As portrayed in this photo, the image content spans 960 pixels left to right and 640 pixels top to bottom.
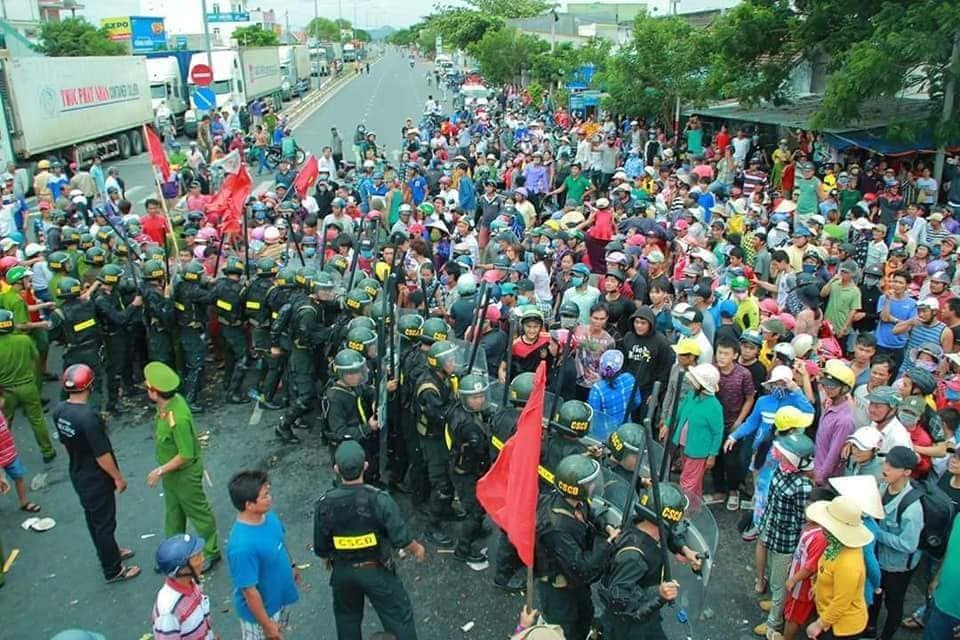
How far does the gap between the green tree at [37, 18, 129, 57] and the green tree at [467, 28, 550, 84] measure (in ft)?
81.6

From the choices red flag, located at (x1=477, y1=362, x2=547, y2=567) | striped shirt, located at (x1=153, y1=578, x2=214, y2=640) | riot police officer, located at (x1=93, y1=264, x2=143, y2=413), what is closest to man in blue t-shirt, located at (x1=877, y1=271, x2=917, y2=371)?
red flag, located at (x1=477, y1=362, x2=547, y2=567)

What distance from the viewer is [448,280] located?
10.1 metres

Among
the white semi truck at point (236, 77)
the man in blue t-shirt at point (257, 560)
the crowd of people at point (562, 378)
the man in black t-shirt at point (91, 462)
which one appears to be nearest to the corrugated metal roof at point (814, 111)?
the crowd of people at point (562, 378)

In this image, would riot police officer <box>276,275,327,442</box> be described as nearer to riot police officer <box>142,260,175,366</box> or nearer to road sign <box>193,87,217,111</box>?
riot police officer <box>142,260,175,366</box>

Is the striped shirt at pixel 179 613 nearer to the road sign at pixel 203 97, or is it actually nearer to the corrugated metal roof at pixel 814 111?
the corrugated metal roof at pixel 814 111

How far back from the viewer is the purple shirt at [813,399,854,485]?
5.93 m

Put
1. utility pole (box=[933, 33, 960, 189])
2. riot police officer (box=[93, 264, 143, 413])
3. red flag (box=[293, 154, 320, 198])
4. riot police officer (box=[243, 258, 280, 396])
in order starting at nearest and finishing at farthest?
riot police officer (box=[93, 264, 143, 413]), riot police officer (box=[243, 258, 280, 396]), red flag (box=[293, 154, 320, 198]), utility pole (box=[933, 33, 960, 189])

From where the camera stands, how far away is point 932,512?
5.06 metres

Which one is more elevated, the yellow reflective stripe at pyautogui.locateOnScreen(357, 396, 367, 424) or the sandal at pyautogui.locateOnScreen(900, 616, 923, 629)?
the yellow reflective stripe at pyautogui.locateOnScreen(357, 396, 367, 424)

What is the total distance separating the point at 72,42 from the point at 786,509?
184 ft

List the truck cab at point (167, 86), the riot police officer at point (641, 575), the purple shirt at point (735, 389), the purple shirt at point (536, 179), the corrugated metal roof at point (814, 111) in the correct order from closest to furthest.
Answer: the riot police officer at point (641, 575) → the purple shirt at point (735, 389) → the corrugated metal roof at point (814, 111) → the purple shirt at point (536, 179) → the truck cab at point (167, 86)

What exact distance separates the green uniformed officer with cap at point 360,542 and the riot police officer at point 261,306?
15.1 feet

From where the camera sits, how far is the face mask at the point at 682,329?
24.4 ft

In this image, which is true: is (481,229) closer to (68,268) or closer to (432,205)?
(432,205)
